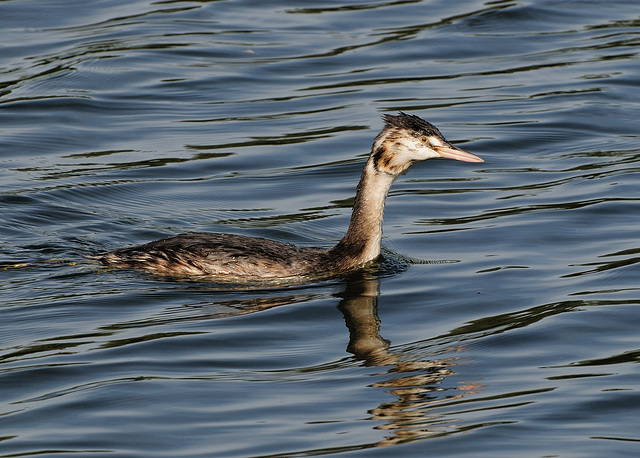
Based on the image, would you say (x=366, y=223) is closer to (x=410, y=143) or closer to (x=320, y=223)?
(x=410, y=143)

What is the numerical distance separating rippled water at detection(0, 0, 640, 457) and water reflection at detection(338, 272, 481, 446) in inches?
0.9

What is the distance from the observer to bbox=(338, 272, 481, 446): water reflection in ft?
24.9

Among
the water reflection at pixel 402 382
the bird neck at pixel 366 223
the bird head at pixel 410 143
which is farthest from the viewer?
the bird neck at pixel 366 223

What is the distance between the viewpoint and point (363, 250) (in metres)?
11.0

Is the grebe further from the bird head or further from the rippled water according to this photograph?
the rippled water

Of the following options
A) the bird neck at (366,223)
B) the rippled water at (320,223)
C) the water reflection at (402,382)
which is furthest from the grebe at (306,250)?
the water reflection at (402,382)

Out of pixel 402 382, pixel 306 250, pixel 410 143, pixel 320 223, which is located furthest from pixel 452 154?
pixel 402 382

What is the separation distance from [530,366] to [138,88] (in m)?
10.1

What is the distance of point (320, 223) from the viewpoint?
1257 cm

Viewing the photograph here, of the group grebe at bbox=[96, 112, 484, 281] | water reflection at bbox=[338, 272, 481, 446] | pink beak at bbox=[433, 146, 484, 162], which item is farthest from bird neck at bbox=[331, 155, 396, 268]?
water reflection at bbox=[338, 272, 481, 446]

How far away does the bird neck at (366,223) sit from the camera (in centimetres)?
1088

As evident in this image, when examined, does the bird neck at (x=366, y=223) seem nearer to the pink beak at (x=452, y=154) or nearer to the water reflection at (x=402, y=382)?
the pink beak at (x=452, y=154)

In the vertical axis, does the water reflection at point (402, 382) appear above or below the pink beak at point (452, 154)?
below

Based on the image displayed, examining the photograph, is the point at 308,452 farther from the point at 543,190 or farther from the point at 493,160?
the point at 493,160
